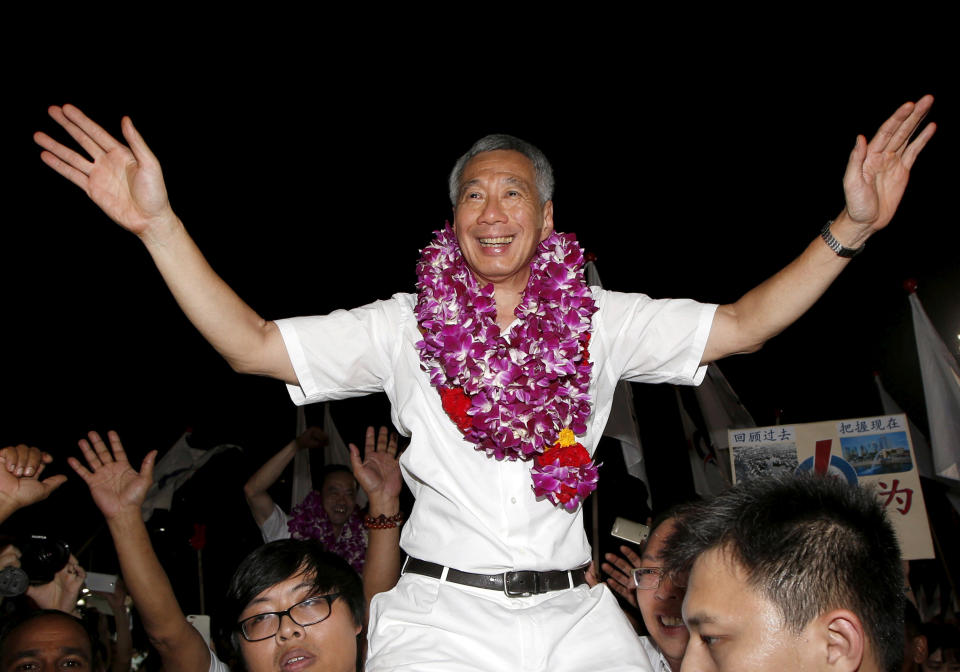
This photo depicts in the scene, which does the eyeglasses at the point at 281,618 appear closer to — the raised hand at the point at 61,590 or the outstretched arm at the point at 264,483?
the raised hand at the point at 61,590

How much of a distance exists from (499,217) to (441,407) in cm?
76

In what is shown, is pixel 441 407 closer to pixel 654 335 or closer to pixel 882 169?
pixel 654 335

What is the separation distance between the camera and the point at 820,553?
1.86 meters

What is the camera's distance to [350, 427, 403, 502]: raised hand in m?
4.42

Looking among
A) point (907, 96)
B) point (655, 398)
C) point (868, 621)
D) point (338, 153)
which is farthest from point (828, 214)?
point (868, 621)

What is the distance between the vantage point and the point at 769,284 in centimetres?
287

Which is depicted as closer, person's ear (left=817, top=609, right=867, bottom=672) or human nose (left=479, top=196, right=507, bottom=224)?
person's ear (left=817, top=609, right=867, bottom=672)

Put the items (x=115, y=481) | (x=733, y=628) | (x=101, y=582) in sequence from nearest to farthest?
1. (x=733, y=628)
2. (x=115, y=481)
3. (x=101, y=582)

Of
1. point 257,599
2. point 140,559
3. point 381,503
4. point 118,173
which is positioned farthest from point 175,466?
point 118,173

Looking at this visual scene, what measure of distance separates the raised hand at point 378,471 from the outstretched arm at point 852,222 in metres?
2.29

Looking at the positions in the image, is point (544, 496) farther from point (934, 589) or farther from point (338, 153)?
point (934, 589)

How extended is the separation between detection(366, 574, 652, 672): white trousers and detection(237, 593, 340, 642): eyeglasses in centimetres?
75

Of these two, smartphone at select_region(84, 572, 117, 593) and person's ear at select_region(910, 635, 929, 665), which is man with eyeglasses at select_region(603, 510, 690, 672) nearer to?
person's ear at select_region(910, 635, 929, 665)

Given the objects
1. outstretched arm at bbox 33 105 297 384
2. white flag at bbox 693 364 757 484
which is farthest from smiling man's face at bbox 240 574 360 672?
white flag at bbox 693 364 757 484
